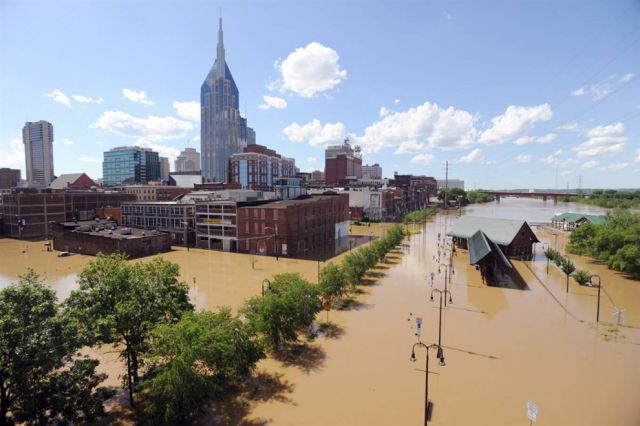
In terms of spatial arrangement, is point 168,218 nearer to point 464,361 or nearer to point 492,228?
point 492,228

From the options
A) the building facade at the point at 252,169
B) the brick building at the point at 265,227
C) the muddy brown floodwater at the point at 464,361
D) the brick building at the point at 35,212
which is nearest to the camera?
the muddy brown floodwater at the point at 464,361

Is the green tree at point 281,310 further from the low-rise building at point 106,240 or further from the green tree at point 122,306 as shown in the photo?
the low-rise building at point 106,240

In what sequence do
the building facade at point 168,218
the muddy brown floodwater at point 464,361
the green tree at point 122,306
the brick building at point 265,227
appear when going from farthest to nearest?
1. the building facade at point 168,218
2. the brick building at point 265,227
3. the muddy brown floodwater at point 464,361
4. the green tree at point 122,306

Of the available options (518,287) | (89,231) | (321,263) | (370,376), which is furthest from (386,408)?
(89,231)

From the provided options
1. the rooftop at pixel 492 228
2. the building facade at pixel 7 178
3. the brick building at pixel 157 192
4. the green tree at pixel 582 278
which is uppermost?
the building facade at pixel 7 178

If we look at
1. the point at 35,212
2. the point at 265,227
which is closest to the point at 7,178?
the point at 35,212

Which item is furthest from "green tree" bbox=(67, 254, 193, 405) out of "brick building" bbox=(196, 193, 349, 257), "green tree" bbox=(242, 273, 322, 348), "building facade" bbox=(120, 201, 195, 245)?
"building facade" bbox=(120, 201, 195, 245)

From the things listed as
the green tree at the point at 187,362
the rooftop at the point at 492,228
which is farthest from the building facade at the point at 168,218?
the green tree at the point at 187,362
